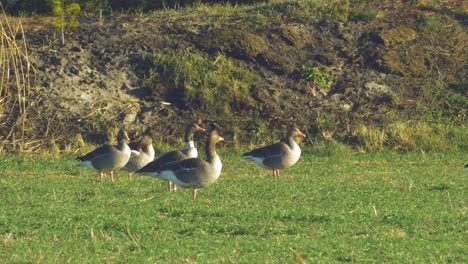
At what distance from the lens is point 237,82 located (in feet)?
117

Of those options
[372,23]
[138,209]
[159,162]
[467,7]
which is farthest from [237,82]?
[138,209]

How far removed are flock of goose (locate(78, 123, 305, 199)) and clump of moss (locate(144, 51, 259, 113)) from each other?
7615mm

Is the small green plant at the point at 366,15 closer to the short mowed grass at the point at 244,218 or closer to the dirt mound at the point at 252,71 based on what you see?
the dirt mound at the point at 252,71

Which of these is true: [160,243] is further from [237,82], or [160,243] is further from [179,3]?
[179,3]

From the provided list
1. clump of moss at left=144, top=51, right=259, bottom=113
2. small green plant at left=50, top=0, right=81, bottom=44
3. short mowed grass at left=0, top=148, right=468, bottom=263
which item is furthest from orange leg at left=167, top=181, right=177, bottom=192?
small green plant at left=50, top=0, right=81, bottom=44

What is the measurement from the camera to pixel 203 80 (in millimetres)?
35750

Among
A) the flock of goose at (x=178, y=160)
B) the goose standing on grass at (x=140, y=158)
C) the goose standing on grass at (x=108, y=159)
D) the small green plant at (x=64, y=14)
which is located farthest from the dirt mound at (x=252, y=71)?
the goose standing on grass at (x=108, y=159)

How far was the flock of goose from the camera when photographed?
67.3 feet

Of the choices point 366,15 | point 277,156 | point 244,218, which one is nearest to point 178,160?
point 277,156

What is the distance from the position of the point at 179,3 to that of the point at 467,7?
9787 millimetres

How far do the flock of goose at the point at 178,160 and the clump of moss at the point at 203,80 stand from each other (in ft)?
25.0

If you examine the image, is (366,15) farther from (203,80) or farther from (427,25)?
(203,80)

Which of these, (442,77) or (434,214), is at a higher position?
(434,214)

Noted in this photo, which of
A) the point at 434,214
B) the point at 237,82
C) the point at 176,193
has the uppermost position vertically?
the point at 434,214
